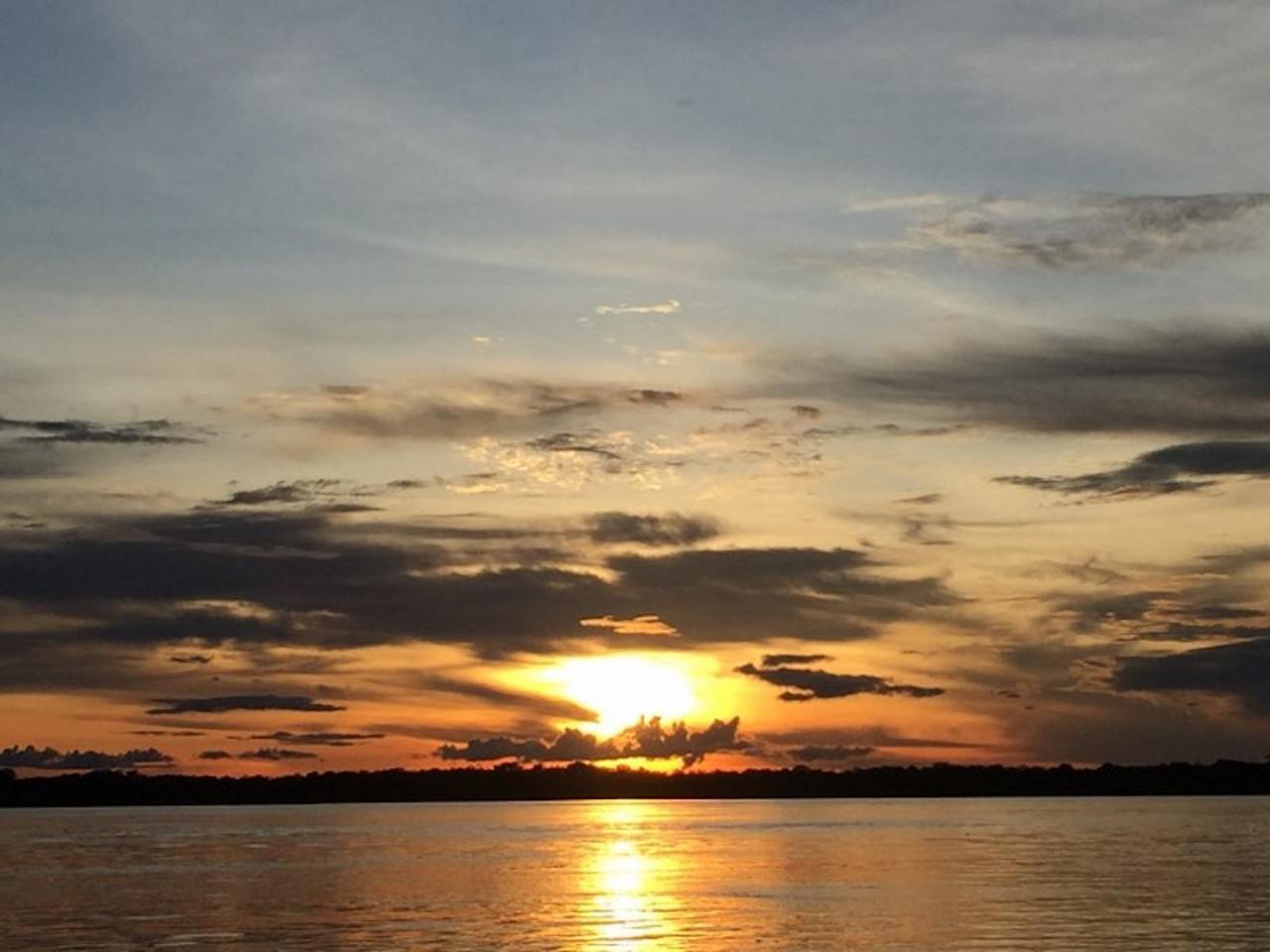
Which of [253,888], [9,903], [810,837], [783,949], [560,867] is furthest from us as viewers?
[810,837]

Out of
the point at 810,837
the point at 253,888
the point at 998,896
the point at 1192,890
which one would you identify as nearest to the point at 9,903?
the point at 253,888

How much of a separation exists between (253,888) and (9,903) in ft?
55.5

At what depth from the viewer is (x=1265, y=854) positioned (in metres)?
137

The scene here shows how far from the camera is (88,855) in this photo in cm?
15538

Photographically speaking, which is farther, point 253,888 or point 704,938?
point 253,888

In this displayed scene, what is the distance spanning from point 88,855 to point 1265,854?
102m

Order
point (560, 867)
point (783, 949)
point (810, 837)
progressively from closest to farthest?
point (783, 949)
point (560, 867)
point (810, 837)

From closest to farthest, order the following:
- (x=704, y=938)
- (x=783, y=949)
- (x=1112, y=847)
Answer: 1. (x=783, y=949)
2. (x=704, y=938)
3. (x=1112, y=847)

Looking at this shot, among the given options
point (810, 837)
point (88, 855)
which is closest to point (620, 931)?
point (88, 855)

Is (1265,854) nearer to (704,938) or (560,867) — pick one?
(560,867)

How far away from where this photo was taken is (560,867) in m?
132

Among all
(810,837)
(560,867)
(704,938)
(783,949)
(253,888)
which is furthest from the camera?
(810,837)

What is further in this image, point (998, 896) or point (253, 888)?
point (253, 888)

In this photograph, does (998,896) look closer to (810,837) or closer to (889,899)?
(889,899)
